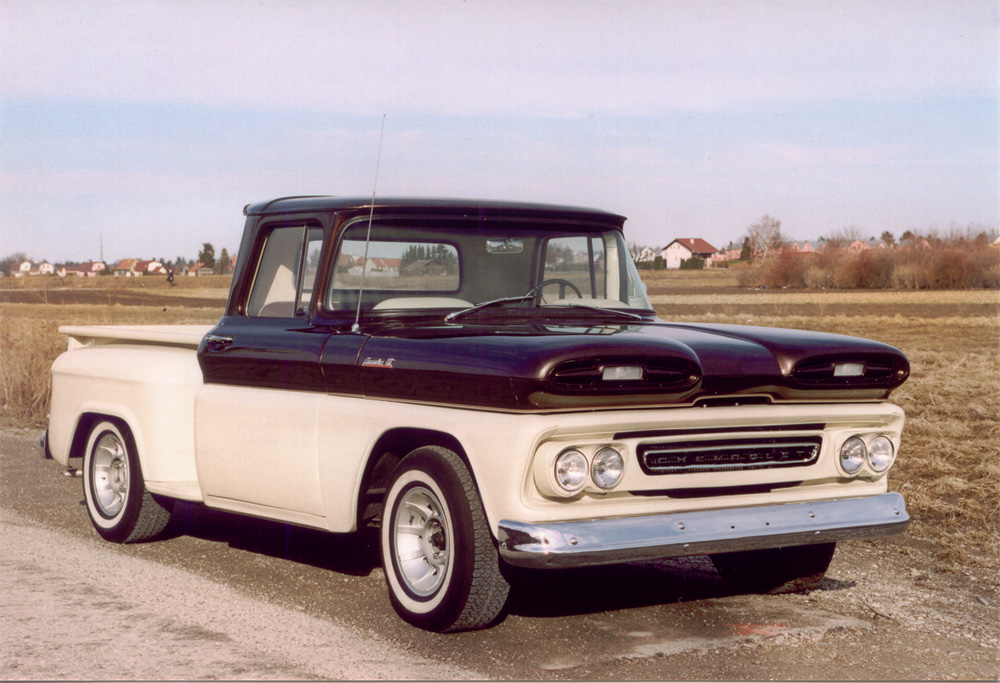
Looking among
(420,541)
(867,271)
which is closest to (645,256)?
(420,541)

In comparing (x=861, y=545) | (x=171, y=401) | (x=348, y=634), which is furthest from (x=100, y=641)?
(x=861, y=545)

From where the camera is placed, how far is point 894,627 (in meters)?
5.19

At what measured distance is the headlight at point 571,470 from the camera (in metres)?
4.54

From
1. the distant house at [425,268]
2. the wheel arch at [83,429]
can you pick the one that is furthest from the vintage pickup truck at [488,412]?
the wheel arch at [83,429]

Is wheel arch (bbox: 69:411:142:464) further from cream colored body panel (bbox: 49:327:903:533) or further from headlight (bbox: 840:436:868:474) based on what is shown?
headlight (bbox: 840:436:868:474)

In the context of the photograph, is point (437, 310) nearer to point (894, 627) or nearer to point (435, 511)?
→ point (435, 511)

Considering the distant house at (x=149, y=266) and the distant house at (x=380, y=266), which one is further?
the distant house at (x=149, y=266)

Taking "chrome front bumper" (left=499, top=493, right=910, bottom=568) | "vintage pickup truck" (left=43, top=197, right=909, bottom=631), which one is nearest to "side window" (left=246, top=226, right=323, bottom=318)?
"vintage pickup truck" (left=43, top=197, right=909, bottom=631)

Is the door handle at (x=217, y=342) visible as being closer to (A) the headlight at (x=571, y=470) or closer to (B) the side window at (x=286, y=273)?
(B) the side window at (x=286, y=273)

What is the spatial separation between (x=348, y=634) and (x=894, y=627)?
2349mm

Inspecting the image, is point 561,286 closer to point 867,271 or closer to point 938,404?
point 938,404

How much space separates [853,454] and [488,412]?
1727 mm

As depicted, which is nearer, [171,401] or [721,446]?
[721,446]

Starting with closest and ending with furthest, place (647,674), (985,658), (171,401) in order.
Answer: (647,674) < (985,658) < (171,401)
